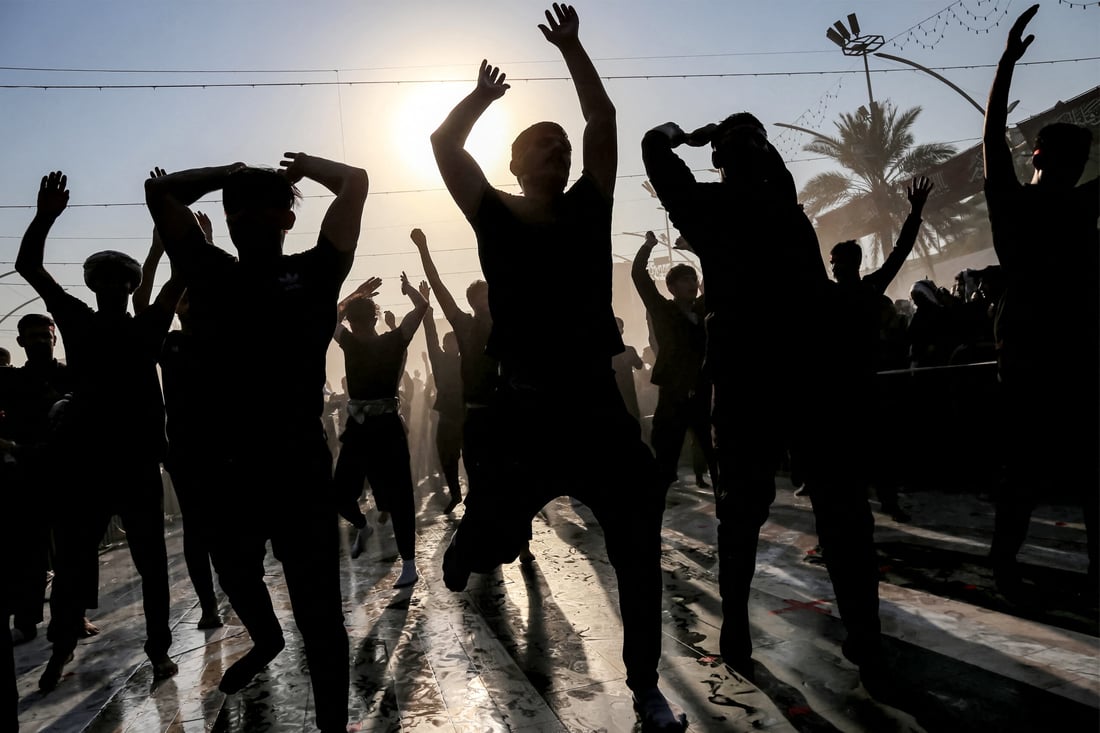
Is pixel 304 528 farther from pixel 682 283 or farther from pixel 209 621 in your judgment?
pixel 682 283

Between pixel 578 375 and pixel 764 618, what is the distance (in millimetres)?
1976

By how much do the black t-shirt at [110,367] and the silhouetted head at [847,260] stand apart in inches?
159

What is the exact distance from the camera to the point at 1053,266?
3.23 meters

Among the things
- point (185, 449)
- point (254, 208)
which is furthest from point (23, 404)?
point (254, 208)

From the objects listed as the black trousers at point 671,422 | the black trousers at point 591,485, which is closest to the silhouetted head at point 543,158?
the black trousers at point 591,485

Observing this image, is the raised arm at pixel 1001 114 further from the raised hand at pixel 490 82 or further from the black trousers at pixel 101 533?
the black trousers at pixel 101 533

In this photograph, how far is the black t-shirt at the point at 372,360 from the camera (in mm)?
5578

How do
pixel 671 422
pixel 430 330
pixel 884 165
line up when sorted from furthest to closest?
1. pixel 884 165
2. pixel 430 330
3. pixel 671 422

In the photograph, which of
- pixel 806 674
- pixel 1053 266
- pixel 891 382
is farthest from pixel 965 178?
pixel 806 674

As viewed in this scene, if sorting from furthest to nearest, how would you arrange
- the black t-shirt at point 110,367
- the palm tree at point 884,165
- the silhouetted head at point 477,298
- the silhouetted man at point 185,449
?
the palm tree at point 884,165 → the silhouetted head at point 477,298 → the silhouetted man at point 185,449 → the black t-shirt at point 110,367

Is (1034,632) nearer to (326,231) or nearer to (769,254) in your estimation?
(769,254)

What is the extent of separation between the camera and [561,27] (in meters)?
2.60

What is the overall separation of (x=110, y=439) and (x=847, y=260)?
4452mm

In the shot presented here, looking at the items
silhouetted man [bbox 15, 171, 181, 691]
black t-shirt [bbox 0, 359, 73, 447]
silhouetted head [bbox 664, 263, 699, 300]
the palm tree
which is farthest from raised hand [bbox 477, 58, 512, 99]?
the palm tree
